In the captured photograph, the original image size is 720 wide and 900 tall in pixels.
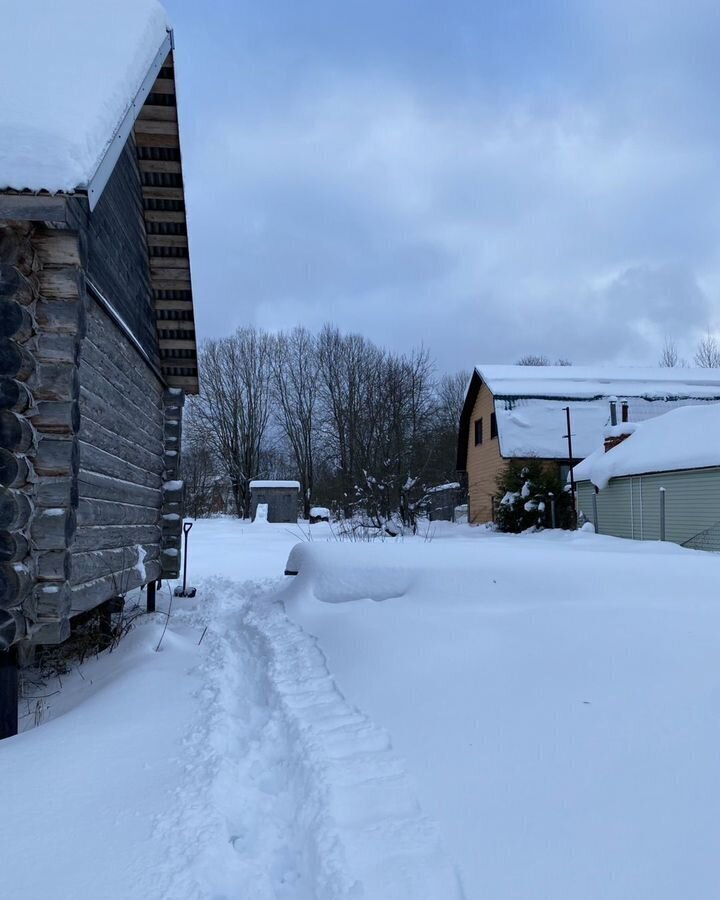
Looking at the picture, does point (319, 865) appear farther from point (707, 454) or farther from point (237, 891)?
point (707, 454)

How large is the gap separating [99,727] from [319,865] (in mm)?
2011

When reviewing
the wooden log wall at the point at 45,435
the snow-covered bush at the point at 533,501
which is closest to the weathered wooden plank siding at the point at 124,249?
the wooden log wall at the point at 45,435

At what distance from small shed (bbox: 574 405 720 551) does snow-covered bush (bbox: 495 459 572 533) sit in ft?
2.55

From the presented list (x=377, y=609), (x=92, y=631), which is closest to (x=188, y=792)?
(x=377, y=609)

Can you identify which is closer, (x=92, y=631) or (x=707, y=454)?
(x=92, y=631)

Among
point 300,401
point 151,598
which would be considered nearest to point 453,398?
point 300,401

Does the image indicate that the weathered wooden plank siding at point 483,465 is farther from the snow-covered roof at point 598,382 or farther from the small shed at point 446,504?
the small shed at point 446,504

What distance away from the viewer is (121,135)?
187 inches

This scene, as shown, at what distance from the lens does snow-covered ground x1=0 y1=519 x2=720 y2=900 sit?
2.50 meters

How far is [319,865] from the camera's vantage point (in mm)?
2555

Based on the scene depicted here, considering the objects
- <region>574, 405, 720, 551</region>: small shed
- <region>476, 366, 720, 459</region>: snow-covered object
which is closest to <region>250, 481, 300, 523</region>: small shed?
<region>476, 366, 720, 459</region>: snow-covered object

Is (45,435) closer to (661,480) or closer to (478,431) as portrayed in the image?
(661,480)

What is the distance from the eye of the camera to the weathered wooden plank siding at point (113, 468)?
200 inches

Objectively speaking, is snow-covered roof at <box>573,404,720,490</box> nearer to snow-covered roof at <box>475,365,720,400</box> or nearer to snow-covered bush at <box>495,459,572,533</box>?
snow-covered bush at <box>495,459,572,533</box>
